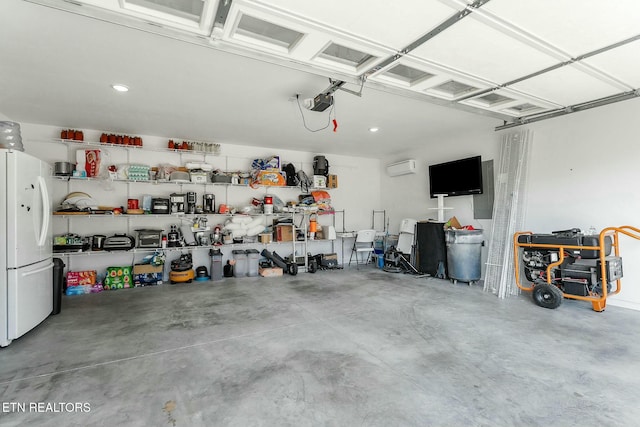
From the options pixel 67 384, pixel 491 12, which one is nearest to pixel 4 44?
pixel 67 384

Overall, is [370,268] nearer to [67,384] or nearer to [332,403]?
[332,403]

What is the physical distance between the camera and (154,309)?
4121 millimetres

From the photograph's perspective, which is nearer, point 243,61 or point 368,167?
point 243,61

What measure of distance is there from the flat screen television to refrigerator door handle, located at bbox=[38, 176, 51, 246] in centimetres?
658

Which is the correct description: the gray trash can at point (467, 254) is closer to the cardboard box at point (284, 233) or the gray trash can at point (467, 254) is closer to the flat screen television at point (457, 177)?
the flat screen television at point (457, 177)

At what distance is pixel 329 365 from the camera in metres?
2.53

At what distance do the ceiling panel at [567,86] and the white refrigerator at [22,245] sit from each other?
5.50 m

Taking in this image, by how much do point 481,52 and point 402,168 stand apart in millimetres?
4769

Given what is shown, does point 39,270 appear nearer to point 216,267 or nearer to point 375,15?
point 216,267

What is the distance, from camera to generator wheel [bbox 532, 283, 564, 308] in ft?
12.7

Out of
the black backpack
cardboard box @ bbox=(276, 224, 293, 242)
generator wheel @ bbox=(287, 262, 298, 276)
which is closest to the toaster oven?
cardboard box @ bbox=(276, 224, 293, 242)

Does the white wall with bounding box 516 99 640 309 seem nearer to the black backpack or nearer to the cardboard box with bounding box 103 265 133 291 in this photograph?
the black backpack

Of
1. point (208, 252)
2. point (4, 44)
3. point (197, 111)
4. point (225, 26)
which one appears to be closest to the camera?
point (225, 26)

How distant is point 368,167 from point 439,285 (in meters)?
4.14
